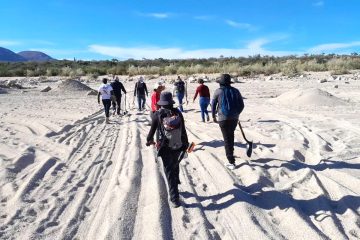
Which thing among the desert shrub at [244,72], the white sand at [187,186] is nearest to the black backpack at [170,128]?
the white sand at [187,186]

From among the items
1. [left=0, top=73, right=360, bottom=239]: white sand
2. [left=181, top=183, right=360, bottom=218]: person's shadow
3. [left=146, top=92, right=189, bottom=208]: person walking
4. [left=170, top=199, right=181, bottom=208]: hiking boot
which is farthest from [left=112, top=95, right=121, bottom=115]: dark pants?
[left=170, top=199, right=181, bottom=208]: hiking boot

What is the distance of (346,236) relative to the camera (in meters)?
5.62

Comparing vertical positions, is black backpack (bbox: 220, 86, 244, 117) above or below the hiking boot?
above

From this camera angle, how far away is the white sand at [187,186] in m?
5.91

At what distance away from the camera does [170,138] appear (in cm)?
669

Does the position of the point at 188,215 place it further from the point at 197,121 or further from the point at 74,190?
the point at 197,121

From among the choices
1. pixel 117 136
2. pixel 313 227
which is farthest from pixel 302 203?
pixel 117 136

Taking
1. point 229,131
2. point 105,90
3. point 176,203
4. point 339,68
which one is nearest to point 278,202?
point 176,203

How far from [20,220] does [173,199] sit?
2.16m

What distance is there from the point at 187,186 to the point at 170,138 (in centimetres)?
138

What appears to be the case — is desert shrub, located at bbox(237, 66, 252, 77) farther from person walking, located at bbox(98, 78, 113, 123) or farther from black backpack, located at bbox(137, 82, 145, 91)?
person walking, located at bbox(98, 78, 113, 123)

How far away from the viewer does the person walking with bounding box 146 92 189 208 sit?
6.67 meters

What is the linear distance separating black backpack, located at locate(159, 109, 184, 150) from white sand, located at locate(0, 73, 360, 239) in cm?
92

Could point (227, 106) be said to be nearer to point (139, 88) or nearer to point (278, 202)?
point (278, 202)
